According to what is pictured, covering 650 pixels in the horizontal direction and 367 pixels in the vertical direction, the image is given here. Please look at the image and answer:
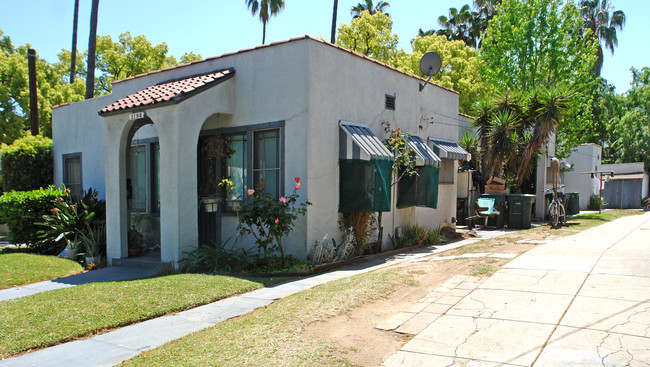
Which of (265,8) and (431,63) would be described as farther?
→ (265,8)

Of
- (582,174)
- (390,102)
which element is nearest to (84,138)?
(390,102)

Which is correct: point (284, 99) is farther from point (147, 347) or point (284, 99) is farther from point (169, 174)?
Result: point (147, 347)

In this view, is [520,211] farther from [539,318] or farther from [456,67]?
[456,67]

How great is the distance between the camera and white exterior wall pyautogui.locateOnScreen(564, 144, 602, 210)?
27.7 m

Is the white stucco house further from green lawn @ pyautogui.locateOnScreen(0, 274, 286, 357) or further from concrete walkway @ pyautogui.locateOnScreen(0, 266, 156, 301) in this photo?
green lawn @ pyautogui.locateOnScreen(0, 274, 286, 357)

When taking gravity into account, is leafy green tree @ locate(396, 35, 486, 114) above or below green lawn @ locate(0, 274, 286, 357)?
above

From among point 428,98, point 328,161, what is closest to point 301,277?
point 328,161

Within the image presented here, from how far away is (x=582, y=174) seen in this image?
2758 cm

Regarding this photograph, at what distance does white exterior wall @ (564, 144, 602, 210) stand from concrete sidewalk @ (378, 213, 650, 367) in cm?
2246

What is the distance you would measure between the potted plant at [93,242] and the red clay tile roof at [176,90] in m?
2.79

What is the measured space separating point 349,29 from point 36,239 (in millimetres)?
21037

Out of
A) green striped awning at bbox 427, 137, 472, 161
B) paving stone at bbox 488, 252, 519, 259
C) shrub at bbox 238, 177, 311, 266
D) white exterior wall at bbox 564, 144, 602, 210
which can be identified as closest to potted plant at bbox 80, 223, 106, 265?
shrub at bbox 238, 177, 311, 266

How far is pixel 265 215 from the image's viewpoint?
26.6ft

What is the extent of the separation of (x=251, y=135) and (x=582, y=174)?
24.8 meters
